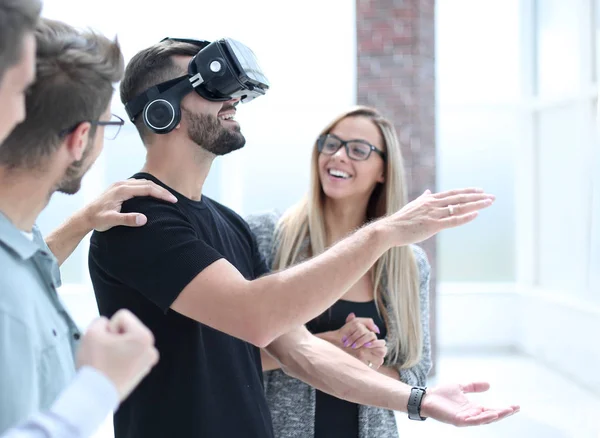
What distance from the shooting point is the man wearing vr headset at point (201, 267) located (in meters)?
1.50

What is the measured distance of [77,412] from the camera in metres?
0.91

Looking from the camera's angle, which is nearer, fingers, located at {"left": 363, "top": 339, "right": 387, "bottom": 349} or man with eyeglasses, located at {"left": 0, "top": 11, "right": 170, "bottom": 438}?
man with eyeglasses, located at {"left": 0, "top": 11, "right": 170, "bottom": 438}

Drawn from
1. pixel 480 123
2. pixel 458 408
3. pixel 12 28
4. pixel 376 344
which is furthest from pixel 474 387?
pixel 480 123

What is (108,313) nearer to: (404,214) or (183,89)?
(183,89)

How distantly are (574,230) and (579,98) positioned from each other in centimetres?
143

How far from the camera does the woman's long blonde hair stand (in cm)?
249

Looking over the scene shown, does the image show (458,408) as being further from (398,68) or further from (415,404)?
(398,68)

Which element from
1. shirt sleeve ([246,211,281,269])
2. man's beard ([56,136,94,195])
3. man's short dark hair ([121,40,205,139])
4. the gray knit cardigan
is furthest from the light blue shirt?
shirt sleeve ([246,211,281,269])

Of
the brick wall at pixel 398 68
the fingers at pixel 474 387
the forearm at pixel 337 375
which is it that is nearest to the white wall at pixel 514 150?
the brick wall at pixel 398 68

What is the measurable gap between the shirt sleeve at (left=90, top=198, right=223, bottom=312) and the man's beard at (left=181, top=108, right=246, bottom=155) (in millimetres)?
208

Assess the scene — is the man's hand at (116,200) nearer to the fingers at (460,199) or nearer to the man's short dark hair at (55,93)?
the man's short dark hair at (55,93)

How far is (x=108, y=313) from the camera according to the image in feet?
5.47

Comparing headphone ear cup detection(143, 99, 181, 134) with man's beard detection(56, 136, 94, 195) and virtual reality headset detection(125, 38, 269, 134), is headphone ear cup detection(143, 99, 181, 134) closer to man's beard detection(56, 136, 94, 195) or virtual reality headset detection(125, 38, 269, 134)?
virtual reality headset detection(125, 38, 269, 134)

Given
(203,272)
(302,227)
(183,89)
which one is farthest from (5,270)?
(302,227)
